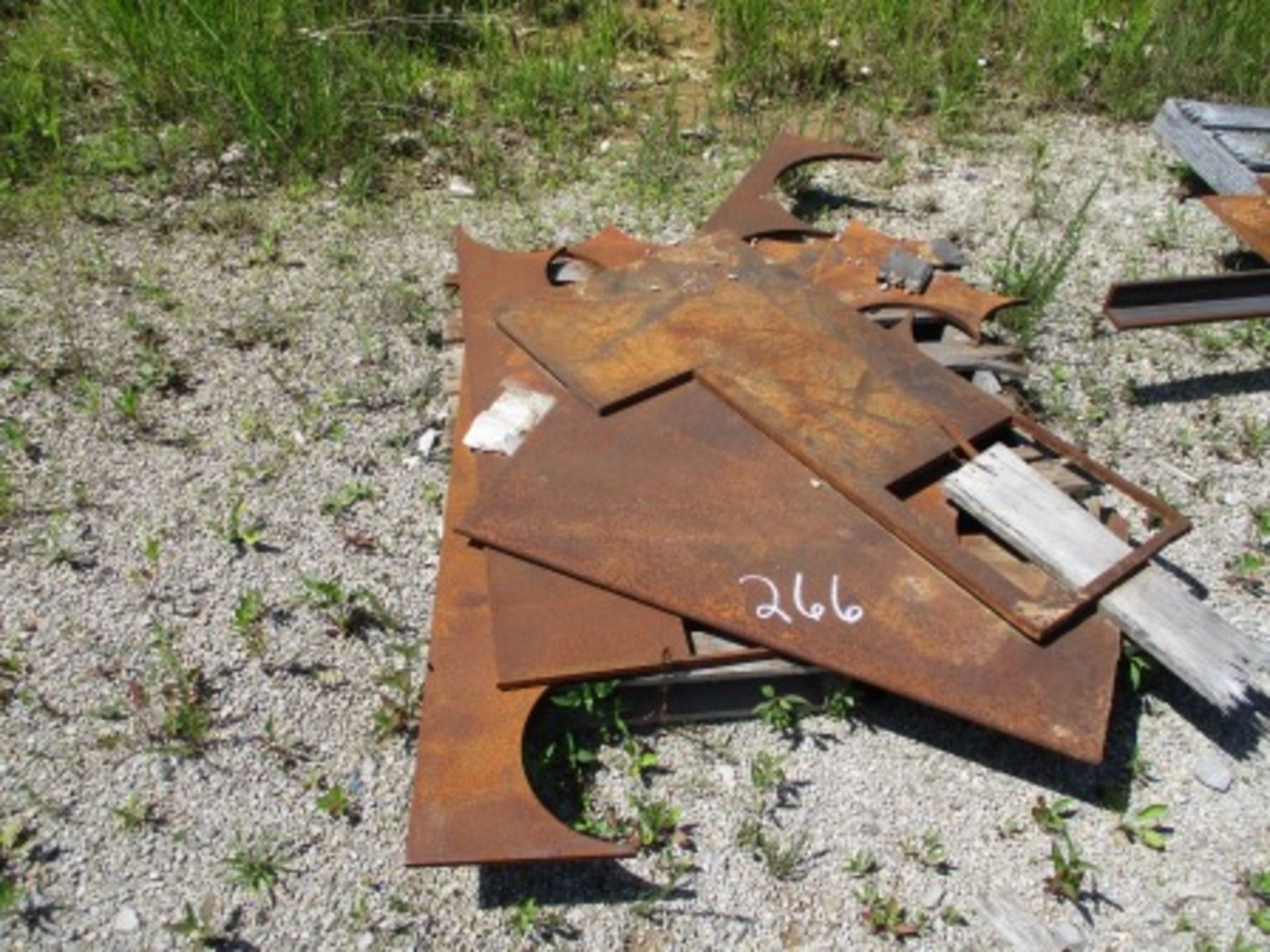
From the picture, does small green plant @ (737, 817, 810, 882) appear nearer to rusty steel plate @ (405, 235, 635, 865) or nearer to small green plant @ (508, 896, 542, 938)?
rusty steel plate @ (405, 235, 635, 865)

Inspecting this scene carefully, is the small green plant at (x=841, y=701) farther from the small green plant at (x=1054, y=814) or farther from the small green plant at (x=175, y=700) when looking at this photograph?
the small green plant at (x=175, y=700)

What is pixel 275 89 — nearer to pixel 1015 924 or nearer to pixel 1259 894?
pixel 1015 924

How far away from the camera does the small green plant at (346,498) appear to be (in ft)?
11.5

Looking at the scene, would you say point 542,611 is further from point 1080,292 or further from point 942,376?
point 1080,292

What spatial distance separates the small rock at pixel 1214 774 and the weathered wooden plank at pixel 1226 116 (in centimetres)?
308

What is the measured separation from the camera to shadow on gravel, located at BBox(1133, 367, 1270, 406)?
4.04 meters

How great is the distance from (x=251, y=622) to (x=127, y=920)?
828 mm

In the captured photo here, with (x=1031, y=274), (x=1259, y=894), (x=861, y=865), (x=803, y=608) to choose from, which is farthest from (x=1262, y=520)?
(x=861, y=865)

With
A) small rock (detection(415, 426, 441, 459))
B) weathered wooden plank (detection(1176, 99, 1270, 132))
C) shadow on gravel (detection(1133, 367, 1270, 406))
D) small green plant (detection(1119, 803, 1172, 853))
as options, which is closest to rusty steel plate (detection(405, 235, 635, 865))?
small rock (detection(415, 426, 441, 459))

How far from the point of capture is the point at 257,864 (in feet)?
8.63

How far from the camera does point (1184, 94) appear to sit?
564 centimetres

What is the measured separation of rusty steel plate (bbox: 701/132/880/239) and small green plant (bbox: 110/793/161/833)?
2.48 m

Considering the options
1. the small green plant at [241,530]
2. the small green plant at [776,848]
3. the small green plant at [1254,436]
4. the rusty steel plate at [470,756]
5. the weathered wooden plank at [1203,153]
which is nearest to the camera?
the rusty steel plate at [470,756]

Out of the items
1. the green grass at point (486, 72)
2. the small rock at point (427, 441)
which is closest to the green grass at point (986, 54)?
the green grass at point (486, 72)
